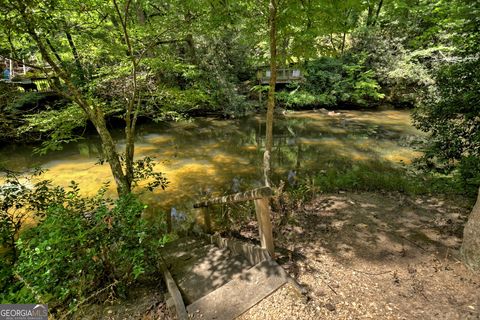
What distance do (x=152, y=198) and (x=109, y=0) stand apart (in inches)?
191

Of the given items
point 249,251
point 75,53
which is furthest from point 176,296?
point 75,53

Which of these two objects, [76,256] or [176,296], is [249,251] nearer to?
[176,296]

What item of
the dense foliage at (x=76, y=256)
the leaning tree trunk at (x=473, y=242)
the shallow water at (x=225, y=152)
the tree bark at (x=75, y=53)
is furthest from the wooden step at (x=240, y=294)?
the tree bark at (x=75, y=53)

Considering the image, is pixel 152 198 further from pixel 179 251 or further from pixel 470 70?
pixel 470 70

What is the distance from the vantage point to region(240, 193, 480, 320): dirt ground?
2463mm

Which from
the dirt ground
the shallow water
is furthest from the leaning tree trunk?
the shallow water

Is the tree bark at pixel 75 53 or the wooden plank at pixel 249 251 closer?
the wooden plank at pixel 249 251

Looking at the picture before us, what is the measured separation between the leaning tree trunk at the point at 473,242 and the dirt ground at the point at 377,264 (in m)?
0.12

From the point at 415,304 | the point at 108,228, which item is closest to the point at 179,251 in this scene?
the point at 108,228

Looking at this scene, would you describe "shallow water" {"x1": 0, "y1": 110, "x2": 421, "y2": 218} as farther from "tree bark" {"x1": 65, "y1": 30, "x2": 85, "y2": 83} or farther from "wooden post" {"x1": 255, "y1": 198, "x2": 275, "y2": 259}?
"wooden post" {"x1": 255, "y1": 198, "x2": 275, "y2": 259}

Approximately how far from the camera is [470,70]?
4957 mm

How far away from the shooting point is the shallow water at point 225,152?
8.10m

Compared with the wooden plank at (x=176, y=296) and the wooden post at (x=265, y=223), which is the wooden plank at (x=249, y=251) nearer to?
the wooden post at (x=265, y=223)

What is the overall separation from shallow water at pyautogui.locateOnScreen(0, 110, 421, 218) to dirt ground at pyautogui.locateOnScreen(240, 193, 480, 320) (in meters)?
3.73
